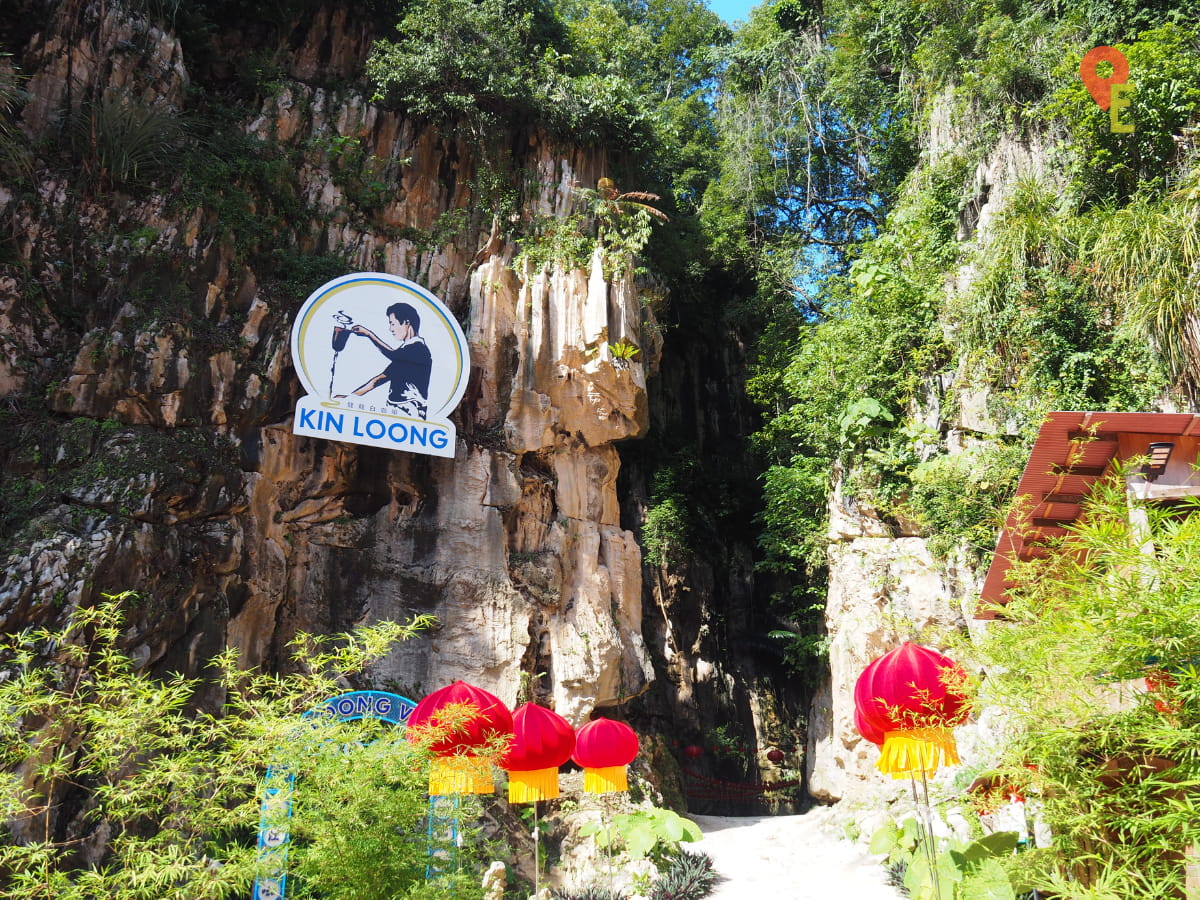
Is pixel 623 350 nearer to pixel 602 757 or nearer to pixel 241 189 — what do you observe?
pixel 241 189

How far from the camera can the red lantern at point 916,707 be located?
16.1ft

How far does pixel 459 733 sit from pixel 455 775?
0.93 feet

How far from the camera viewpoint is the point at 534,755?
6.73 m

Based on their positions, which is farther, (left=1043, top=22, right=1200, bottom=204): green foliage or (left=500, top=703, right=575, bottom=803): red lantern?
(left=1043, top=22, right=1200, bottom=204): green foliage

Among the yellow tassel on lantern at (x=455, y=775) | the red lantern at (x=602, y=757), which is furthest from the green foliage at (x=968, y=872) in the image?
the yellow tassel on lantern at (x=455, y=775)

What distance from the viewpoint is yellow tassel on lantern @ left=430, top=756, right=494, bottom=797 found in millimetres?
6023

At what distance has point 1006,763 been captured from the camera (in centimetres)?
423

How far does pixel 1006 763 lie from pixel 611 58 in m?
14.4

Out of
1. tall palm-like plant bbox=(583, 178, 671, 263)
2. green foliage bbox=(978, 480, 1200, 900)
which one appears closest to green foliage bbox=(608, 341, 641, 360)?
tall palm-like plant bbox=(583, 178, 671, 263)

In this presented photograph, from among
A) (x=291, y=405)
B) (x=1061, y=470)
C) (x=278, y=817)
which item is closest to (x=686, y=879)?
(x=278, y=817)

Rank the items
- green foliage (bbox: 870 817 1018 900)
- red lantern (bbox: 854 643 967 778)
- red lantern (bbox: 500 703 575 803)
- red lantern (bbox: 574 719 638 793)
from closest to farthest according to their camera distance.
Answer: green foliage (bbox: 870 817 1018 900) → red lantern (bbox: 854 643 967 778) → red lantern (bbox: 500 703 575 803) → red lantern (bbox: 574 719 638 793)

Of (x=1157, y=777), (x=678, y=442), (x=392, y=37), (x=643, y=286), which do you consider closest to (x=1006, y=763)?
(x=1157, y=777)

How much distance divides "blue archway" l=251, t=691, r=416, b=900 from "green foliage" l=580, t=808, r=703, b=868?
2.52 metres

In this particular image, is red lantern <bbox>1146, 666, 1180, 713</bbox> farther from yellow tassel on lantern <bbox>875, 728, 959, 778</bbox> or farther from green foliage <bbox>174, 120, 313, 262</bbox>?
green foliage <bbox>174, 120, 313, 262</bbox>
